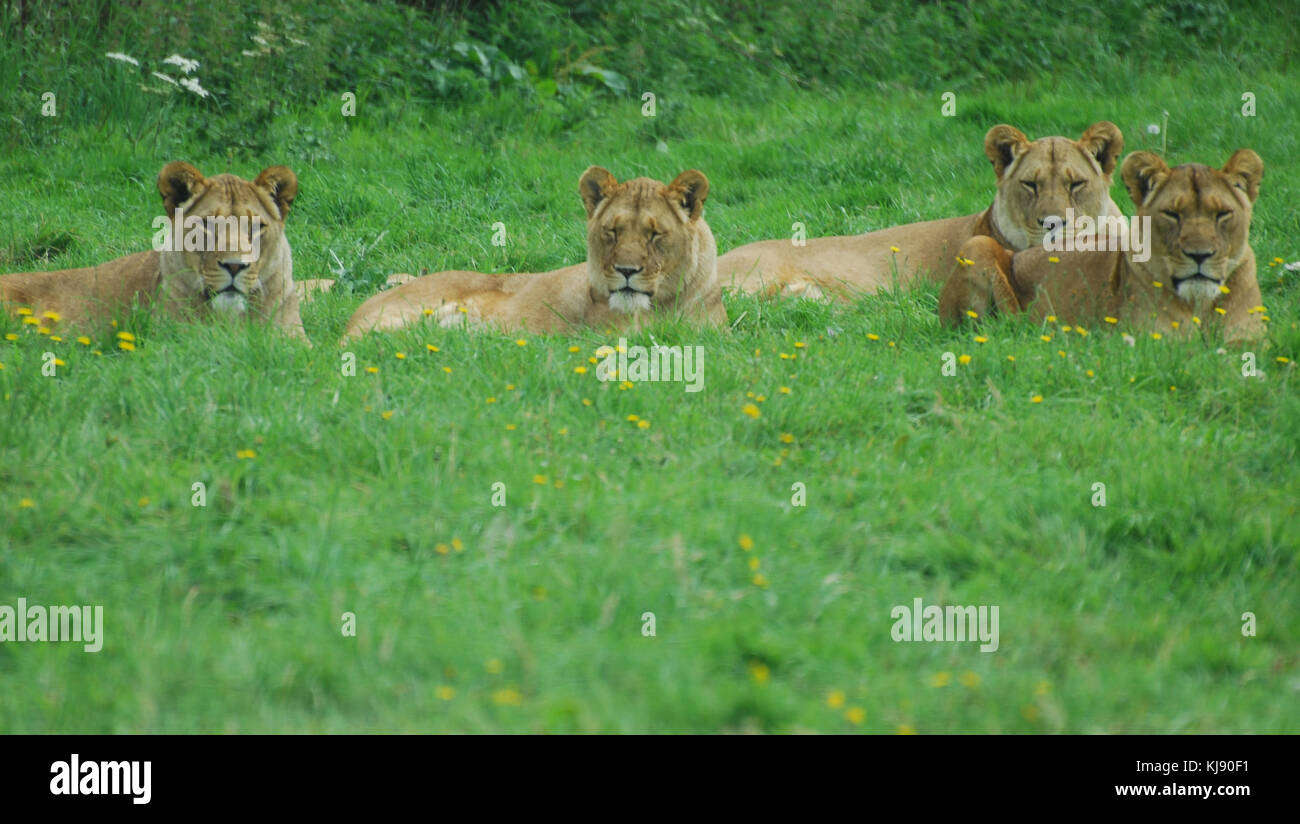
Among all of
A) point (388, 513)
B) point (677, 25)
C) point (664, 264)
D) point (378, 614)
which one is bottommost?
point (378, 614)

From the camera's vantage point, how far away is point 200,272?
7145 mm

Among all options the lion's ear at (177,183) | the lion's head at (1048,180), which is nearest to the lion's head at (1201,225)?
the lion's head at (1048,180)

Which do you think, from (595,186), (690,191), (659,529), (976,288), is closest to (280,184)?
(595,186)

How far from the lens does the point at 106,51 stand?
1206 cm

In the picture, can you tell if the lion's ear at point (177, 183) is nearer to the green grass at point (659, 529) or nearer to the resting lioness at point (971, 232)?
the green grass at point (659, 529)

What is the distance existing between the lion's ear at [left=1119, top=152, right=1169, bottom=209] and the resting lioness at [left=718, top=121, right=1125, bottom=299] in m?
1.24

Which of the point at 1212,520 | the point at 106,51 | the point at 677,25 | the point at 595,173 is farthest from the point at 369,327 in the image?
the point at 677,25

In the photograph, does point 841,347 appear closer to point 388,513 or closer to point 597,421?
point 597,421

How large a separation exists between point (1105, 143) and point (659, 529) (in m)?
5.26

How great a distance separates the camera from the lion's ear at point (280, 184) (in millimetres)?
7383

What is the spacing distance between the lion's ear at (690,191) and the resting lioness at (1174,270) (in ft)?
4.93

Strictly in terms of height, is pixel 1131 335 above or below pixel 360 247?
below

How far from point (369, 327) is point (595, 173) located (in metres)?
1.47
